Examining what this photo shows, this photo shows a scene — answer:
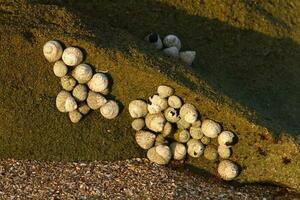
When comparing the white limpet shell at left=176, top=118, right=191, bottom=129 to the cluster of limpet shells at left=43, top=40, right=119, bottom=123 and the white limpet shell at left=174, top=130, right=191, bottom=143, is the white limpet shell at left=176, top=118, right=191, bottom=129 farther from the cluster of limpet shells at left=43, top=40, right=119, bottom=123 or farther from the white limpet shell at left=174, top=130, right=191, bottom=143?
the cluster of limpet shells at left=43, top=40, right=119, bottom=123

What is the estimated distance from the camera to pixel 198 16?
889cm

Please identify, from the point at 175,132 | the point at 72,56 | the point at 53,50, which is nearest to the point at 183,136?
the point at 175,132

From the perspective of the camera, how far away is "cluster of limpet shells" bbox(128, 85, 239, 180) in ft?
23.6

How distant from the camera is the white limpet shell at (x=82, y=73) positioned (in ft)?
23.4

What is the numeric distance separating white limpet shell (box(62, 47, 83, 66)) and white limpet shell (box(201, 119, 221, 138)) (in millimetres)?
1884

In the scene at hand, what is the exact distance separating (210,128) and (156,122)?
0.72m

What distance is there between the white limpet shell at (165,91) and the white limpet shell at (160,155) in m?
0.68

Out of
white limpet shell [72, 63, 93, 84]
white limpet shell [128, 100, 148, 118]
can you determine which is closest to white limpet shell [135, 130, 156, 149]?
white limpet shell [128, 100, 148, 118]

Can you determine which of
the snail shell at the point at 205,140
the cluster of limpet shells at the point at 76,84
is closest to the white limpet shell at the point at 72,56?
the cluster of limpet shells at the point at 76,84

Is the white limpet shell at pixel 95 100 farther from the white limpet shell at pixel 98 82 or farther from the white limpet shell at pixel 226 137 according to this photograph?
the white limpet shell at pixel 226 137

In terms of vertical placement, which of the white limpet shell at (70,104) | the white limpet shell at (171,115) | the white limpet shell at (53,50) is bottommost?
the white limpet shell at (70,104)

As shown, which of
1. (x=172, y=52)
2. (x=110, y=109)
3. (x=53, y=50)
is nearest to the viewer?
(x=53, y=50)

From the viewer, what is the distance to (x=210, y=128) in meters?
7.14

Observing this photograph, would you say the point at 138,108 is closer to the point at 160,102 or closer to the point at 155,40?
the point at 160,102
